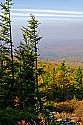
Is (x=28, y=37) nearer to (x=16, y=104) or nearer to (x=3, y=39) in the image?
(x=3, y=39)

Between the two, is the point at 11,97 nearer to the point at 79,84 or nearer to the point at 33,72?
the point at 33,72

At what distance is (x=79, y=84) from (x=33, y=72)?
41.7m

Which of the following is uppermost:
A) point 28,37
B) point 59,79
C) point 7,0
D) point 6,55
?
point 7,0

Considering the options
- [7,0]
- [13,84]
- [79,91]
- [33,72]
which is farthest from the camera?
[79,91]

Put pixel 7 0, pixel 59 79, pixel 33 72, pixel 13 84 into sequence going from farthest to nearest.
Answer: pixel 59 79 < pixel 33 72 < pixel 13 84 < pixel 7 0

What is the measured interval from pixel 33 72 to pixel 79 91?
4143 centimetres

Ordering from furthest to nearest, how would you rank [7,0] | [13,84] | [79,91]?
1. [79,91]
2. [13,84]
3. [7,0]

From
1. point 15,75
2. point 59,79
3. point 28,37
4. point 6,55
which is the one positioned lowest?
point 59,79

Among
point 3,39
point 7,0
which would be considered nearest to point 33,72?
point 3,39

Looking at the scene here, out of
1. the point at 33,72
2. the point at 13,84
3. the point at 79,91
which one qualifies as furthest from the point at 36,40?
the point at 79,91

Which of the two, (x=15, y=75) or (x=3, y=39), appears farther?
(x=15, y=75)

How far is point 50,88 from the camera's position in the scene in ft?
189

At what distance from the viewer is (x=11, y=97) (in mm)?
25156

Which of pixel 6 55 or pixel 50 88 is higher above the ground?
Result: pixel 6 55
